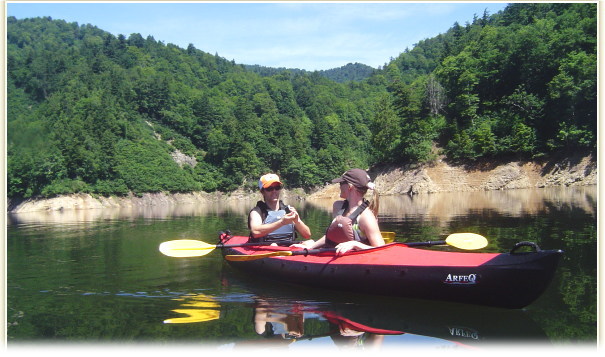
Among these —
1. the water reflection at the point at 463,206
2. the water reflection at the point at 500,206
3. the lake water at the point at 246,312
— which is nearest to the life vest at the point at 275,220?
the lake water at the point at 246,312

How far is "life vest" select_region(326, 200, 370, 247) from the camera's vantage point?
27.1 feet

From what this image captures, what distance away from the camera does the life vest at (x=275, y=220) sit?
33.3 feet

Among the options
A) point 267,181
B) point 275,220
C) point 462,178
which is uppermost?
point 267,181

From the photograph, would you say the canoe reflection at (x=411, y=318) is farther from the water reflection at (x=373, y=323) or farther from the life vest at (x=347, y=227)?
the life vest at (x=347, y=227)

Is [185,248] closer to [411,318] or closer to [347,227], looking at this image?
[347,227]

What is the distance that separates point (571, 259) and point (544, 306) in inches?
138

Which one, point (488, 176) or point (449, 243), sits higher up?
point (449, 243)

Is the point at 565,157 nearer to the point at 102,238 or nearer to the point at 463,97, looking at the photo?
the point at 463,97

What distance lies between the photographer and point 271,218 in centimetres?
1016

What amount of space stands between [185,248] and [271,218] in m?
1.70

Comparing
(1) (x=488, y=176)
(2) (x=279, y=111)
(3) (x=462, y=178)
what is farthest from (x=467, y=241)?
(2) (x=279, y=111)

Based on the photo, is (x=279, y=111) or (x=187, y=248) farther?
(x=279, y=111)

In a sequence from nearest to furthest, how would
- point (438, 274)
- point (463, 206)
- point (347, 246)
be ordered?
point (438, 274), point (347, 246), point (463, 206)

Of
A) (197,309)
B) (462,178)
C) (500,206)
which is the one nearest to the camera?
(197,309)
